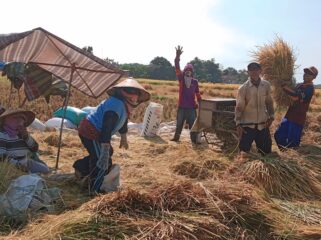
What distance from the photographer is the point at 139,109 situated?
14.1 meters

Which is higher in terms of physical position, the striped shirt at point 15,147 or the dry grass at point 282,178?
the striped shirt at point 15,147

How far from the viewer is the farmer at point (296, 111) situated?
7082 millimetres

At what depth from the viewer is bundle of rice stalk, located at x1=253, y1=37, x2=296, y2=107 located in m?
7.37

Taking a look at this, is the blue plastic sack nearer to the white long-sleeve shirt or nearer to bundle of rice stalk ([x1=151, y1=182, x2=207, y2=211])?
the white long-sleeve shirt

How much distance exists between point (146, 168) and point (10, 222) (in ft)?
9.02

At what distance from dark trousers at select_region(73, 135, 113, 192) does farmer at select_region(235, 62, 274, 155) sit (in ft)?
7.61

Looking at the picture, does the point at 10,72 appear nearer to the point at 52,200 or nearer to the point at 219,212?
the point at 52,200

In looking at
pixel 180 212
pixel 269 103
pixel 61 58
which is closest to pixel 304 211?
pixel 180 212

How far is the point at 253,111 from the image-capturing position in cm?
658

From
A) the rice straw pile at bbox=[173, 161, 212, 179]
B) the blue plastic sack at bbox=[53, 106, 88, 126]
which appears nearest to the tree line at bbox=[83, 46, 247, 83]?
the blue plastic sack at bbox=[53, 106, 88, 126]

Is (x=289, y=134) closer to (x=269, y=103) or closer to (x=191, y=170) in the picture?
(x=269, y=103)

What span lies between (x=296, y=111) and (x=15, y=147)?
4.42 m

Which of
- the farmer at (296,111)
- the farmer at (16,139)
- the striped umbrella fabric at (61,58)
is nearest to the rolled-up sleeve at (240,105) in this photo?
the farmer at (296,111)

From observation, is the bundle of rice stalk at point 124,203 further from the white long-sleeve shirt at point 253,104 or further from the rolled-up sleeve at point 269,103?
the rolled-up sleeve at point 269,103
